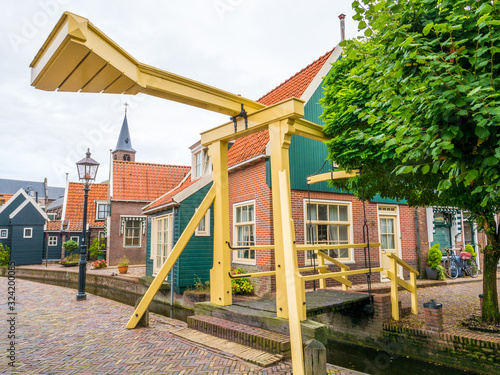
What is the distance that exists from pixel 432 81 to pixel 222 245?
4.02m

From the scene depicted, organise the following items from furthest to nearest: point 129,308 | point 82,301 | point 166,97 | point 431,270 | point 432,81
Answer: point 431,270 < point 82,301 < point 129,308 < point 166,97 < point 432,81

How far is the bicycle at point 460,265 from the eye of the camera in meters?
13.9

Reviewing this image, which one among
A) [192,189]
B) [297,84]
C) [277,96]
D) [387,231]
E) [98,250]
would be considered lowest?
[98,250]

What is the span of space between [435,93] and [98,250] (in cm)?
2515

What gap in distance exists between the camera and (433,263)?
13.0 meters

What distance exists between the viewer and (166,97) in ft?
16.3

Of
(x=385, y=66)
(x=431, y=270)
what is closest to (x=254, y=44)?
(x=385, y=66)

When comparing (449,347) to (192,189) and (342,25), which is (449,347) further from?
(342,25)

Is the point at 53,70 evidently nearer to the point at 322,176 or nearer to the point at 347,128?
the point at 347,128

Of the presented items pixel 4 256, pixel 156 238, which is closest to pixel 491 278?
pixel 156 238

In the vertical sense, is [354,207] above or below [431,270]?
above

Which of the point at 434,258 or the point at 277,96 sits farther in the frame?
the point at 434,258

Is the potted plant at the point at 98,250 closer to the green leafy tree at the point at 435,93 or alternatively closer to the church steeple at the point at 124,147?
the church steeple at the point at 124,147

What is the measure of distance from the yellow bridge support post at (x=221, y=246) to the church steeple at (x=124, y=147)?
3748 centimetres
